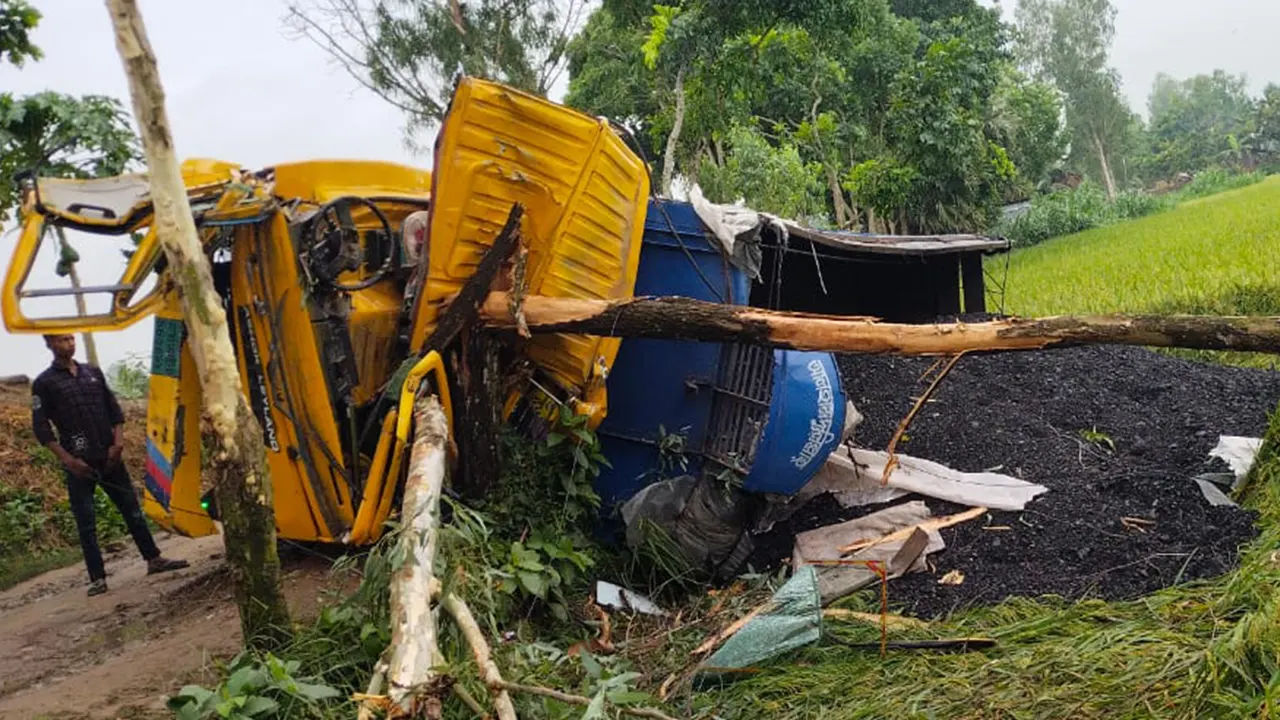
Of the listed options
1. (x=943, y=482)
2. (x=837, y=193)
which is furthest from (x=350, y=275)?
(x=837, y=193)

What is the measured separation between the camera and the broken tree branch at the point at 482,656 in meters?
2.67

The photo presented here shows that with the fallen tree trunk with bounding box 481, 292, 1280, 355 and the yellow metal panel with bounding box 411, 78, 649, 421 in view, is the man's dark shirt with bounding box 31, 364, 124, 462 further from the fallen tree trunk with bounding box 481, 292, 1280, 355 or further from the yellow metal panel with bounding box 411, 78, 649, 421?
the fallen tree trunk with bounding box 481, 292, 1280, 355

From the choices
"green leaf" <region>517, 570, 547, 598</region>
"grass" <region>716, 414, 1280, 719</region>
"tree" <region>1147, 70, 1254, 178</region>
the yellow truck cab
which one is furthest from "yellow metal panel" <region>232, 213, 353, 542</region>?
"tree" <region>1147, 70, 1254, 178</region>

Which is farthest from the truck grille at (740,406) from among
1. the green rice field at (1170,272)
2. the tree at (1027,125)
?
the tree at (1027,125)

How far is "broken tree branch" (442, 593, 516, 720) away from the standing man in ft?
12.9

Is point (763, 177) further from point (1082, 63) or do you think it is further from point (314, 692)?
point (1082, 63)

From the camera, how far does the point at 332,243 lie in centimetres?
446

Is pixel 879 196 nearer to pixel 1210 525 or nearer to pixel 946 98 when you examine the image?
pixel 946 98

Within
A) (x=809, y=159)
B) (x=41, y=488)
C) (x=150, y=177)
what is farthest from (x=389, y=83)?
(x=150, y=177)

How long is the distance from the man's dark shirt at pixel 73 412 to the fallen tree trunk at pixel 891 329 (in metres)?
3.23

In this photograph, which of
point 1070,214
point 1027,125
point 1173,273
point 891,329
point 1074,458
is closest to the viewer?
point 891,329

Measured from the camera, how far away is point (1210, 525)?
4.36m

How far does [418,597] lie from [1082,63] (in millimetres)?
52622

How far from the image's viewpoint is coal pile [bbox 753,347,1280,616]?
13.8 feet
